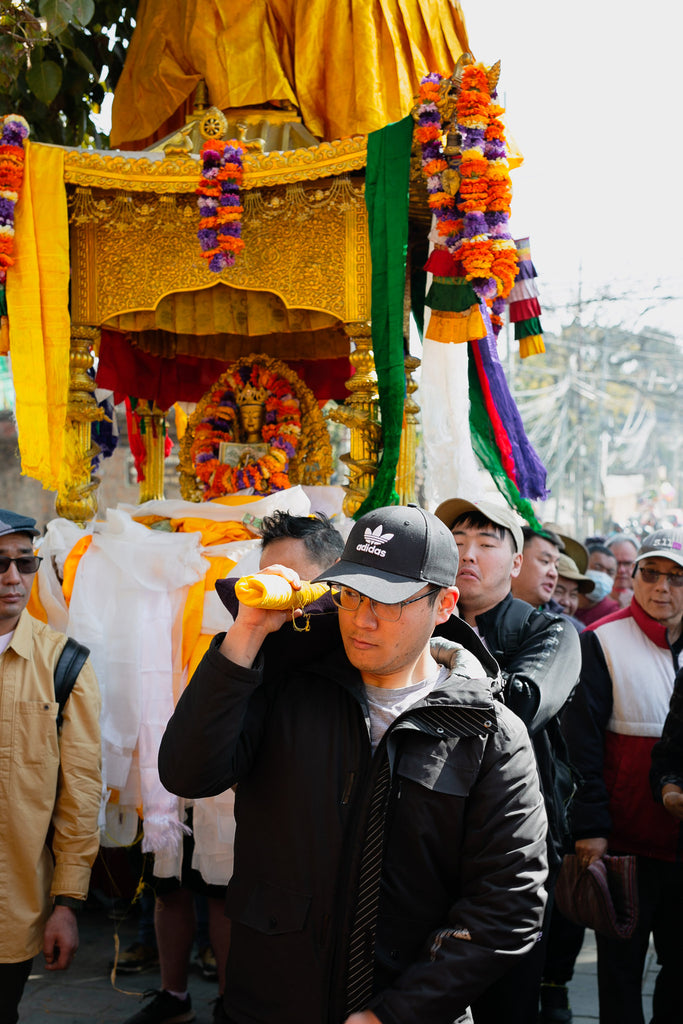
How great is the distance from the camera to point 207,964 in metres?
4.07

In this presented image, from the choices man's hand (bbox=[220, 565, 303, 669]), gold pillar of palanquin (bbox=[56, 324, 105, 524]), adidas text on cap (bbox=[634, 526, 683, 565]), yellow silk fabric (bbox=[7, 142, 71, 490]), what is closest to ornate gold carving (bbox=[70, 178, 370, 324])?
gold pillar of palanquin (bbox=[56, 324, 105, 524])

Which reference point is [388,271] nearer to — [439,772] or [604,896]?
[604,896]

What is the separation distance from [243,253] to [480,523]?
8.53 feet

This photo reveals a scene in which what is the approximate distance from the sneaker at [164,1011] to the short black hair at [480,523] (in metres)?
2.08

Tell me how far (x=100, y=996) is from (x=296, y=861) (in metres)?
2.55

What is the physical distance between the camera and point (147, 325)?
216 inches

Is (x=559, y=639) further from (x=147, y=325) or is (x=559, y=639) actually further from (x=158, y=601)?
(x=147, y=325)

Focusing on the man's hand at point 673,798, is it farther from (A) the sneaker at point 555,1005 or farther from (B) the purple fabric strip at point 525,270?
(B) the purple fabric strip at point 525,270

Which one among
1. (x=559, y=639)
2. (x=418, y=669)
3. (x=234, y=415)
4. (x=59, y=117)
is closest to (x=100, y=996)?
(x=559, y=639)

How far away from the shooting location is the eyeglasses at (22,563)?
2.81 metres

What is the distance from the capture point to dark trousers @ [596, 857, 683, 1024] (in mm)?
3062

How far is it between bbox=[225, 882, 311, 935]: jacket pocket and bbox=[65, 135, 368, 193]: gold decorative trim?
3.52 meters

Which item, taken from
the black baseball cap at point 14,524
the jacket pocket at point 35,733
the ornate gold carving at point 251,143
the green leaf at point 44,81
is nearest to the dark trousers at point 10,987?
the jacket pocket at point 35,733

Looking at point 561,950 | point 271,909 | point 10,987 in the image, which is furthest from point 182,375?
point 271,909
